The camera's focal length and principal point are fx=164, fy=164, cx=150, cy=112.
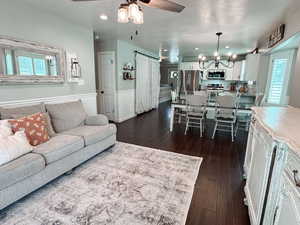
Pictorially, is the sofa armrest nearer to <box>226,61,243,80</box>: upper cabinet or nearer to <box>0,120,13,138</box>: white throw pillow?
<box>0,120,13,138</box>: white throw pillow

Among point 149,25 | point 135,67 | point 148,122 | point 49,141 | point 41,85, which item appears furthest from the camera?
point 135,67

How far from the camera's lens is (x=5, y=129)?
193cm

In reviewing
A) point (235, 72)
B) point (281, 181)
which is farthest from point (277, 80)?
point (235, 72)

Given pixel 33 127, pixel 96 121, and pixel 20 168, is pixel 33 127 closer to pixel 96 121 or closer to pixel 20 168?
pixel 20 168

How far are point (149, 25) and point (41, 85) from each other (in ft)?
7.89

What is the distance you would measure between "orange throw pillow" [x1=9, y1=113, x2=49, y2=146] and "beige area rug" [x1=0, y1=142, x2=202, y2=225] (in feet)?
2.02

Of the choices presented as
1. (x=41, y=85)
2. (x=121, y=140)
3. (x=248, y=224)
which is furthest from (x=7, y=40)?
(x=248, y=224)

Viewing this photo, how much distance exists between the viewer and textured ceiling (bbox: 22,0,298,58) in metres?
2.44

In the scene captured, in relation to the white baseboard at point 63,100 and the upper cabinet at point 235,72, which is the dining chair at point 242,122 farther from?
the white baseboard at point 63,100

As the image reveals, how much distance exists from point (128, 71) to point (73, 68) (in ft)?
6.91

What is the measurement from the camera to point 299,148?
2.77ft

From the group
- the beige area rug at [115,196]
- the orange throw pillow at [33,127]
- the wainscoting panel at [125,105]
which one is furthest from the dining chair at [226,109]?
the orange throw pillow at [33,127]

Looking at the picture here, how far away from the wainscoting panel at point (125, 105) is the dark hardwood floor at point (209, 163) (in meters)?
0.39

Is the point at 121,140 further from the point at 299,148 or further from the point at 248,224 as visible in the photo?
the point at 299,148
